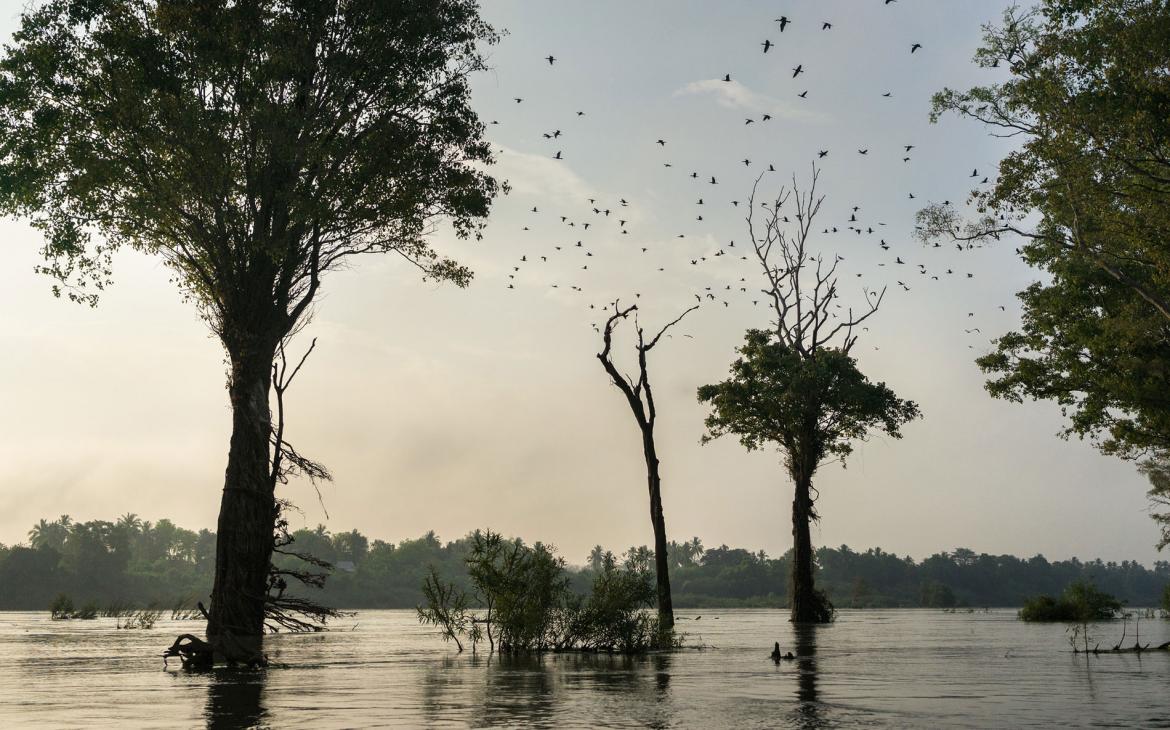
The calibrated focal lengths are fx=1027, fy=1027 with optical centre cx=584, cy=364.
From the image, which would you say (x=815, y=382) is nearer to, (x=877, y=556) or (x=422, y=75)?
(x=422, y=75)

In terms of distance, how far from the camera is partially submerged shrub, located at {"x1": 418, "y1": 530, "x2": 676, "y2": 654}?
68.9 ft

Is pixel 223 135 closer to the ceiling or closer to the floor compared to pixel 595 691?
A: closer to the ceiling

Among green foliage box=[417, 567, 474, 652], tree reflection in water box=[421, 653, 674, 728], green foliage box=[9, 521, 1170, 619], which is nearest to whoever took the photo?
tree reflection in water box=[421, 653, 674, 728]

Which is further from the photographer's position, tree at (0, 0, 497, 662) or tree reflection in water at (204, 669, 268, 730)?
tree at (0, 0, 497, 662)

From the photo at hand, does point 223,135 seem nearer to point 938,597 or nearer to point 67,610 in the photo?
point 67,610

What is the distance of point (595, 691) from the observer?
43.0 ft

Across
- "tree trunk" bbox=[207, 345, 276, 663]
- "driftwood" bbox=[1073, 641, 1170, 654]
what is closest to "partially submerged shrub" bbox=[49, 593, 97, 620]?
"tree trunk" bbox=[207, 345, 276, 663]

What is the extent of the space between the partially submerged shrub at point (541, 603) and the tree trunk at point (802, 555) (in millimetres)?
27923

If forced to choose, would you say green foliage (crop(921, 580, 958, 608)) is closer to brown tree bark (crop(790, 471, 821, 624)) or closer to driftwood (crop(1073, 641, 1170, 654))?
brown tree bark (crop(790, 471, 821, 624))

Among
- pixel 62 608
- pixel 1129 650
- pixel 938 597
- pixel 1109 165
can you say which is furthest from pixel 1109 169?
pixel 938 597

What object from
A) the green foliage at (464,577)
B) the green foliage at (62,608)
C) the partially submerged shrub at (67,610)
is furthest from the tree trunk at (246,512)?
the green foliage at (464,577)

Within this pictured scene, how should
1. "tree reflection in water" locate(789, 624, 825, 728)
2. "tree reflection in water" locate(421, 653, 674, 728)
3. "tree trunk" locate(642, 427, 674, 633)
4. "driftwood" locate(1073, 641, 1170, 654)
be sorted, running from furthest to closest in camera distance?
"tree trunk" locate(642, 427, 674, 633), "driftwood" locate(1073, 641, 1170, 654), "tree reflection in water" locate(421, 653, 674, 728), "tree reflection in water" locate(789, 624, 825, 728)

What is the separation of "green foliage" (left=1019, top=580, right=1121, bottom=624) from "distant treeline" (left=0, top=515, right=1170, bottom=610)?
65545 millimetres

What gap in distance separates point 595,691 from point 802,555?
38989 mm
